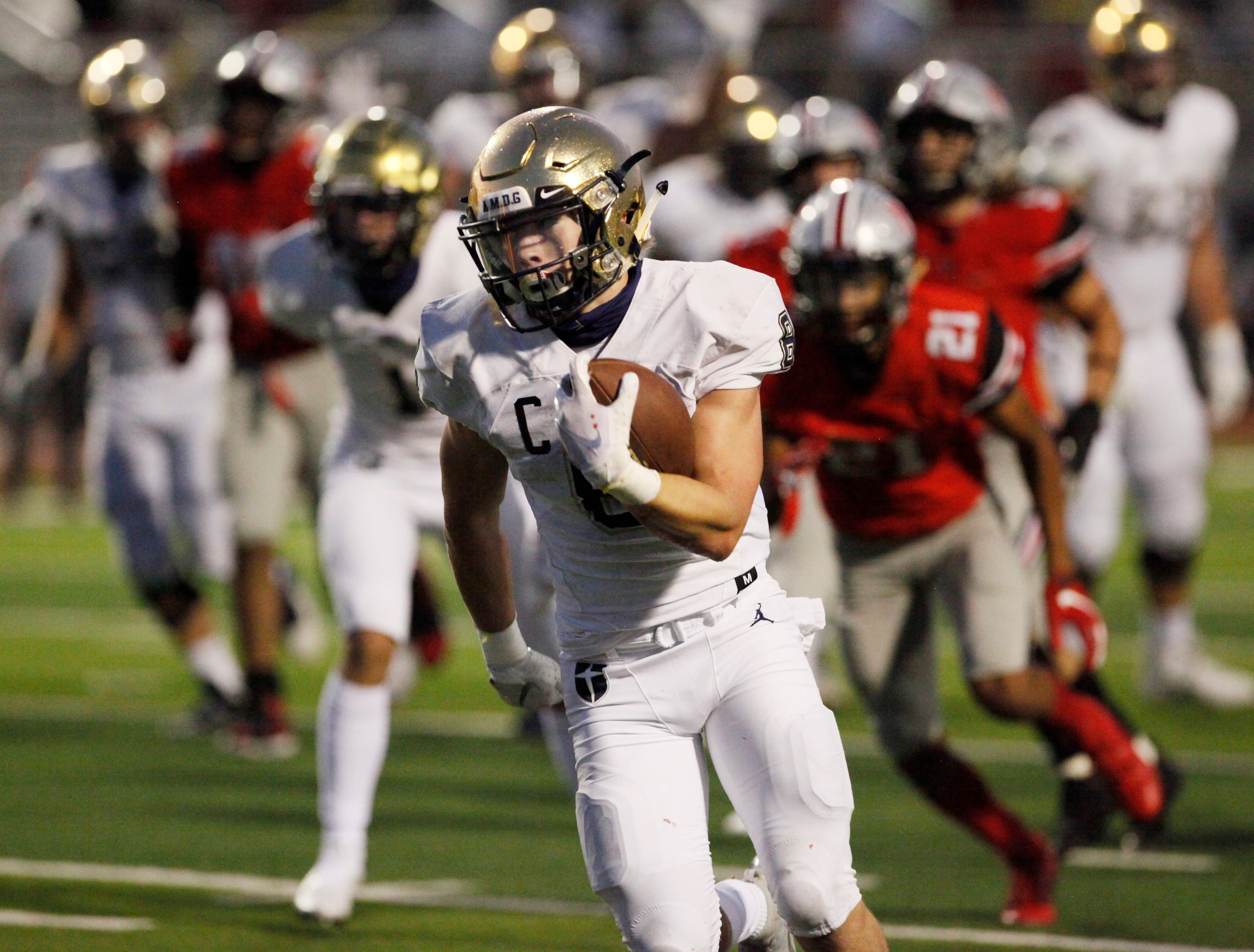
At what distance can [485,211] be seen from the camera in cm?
334

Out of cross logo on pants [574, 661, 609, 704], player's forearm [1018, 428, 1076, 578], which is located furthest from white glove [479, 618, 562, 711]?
player's forearm [1018, 428, 1076, 578]

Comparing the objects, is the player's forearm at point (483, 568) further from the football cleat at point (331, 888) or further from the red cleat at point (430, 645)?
the red cleat at point (430, 645)

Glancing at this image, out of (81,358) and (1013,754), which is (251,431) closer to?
(1013,754)

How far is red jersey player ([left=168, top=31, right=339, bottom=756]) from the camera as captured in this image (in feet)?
23.1

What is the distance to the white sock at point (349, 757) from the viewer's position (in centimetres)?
472

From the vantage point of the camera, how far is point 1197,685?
24.7ft

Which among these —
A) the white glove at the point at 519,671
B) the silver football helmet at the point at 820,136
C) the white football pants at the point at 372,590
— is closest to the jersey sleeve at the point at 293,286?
the white football pants at the point at 372,590

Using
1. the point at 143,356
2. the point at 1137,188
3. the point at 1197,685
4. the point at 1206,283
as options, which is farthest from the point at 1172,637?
the point at 143,356

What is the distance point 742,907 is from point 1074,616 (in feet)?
4.80

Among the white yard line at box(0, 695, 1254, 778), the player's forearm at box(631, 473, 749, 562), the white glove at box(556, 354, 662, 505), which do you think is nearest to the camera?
the white glove at box(556, 354, 662, 505)

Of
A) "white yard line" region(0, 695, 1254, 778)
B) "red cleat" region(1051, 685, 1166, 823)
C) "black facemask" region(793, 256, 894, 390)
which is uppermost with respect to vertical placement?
"black facemask" region(793, 256, 894, 390)

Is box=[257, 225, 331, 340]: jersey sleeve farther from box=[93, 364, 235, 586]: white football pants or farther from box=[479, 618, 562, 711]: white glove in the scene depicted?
box=[93, 364, 235, 586]: white football pants

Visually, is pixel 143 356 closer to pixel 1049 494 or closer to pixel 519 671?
pixel 1049 494

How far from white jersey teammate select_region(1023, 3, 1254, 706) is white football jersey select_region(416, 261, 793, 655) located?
423 cm
